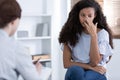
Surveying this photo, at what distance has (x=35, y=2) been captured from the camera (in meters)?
3.59

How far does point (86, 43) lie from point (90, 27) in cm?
18

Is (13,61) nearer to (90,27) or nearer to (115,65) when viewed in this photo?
(90,27)

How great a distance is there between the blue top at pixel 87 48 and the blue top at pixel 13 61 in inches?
35.1

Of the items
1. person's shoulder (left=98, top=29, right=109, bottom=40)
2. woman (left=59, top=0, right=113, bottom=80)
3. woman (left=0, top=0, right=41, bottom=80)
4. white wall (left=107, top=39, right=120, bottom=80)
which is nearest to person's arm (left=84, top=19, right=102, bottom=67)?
woman (left=59, top=0, right=113, bottom=80)

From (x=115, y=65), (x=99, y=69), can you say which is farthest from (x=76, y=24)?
(x=115, y=65)

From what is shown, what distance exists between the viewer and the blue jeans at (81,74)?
2112 millimetres

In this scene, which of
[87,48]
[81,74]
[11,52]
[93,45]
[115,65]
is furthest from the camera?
[115,65]

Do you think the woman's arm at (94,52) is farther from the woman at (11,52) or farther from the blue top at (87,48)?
the woman at (11,52)

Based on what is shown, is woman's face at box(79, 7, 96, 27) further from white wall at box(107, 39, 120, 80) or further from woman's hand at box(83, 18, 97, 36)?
white wall at box(107, 39, 120, 80)

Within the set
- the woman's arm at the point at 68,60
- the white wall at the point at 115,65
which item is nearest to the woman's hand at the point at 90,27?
the woman's arm at the point at 68,60

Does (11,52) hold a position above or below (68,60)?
above

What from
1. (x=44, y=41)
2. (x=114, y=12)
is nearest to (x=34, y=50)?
(x=44, y=41)

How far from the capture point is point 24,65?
147 cm

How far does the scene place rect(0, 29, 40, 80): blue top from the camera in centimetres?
144
